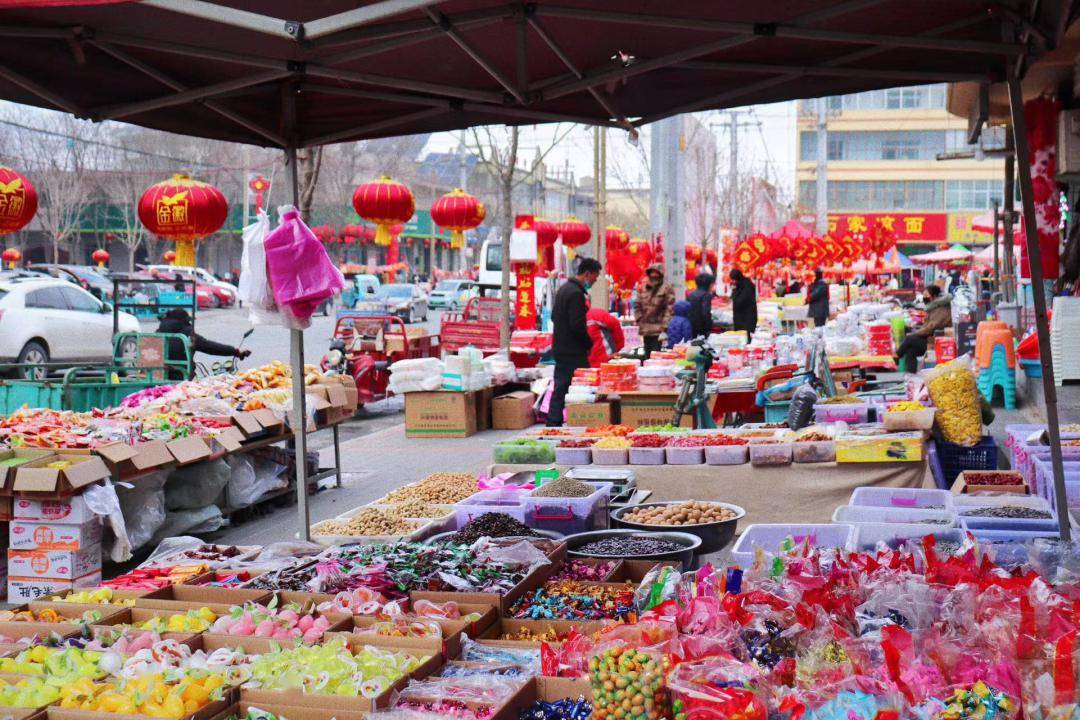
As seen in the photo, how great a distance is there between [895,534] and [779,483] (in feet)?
7.76

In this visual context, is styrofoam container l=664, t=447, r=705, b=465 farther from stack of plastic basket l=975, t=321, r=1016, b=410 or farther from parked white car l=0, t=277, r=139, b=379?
parked white car l=0, t=277, r=139, b=379

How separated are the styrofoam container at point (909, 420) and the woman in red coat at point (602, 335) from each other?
7951 mm

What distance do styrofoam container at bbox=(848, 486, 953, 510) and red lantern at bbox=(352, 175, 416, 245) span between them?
10.2m

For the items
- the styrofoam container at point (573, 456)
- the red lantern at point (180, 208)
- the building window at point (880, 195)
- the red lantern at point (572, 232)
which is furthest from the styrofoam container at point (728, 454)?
the building window at point (880, 195)

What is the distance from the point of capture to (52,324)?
22.0 metres

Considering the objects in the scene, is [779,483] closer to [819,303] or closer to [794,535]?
[794,535]

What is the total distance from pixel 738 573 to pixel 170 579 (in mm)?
3172

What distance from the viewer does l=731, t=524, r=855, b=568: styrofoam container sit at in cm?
570

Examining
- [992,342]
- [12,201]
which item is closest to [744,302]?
[992,342]

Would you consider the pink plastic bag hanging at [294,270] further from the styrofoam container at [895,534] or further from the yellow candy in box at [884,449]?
the yellow candy in box at [884,449]

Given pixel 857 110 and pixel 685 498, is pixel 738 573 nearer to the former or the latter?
pixel 685 498

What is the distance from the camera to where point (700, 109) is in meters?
6.02

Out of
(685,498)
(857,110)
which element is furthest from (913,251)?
(685,498)

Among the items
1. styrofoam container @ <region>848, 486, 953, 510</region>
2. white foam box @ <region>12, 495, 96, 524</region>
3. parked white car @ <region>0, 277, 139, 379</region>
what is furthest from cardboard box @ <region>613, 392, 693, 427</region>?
parked white car @ <region>0, 277, 139, 379</region>
